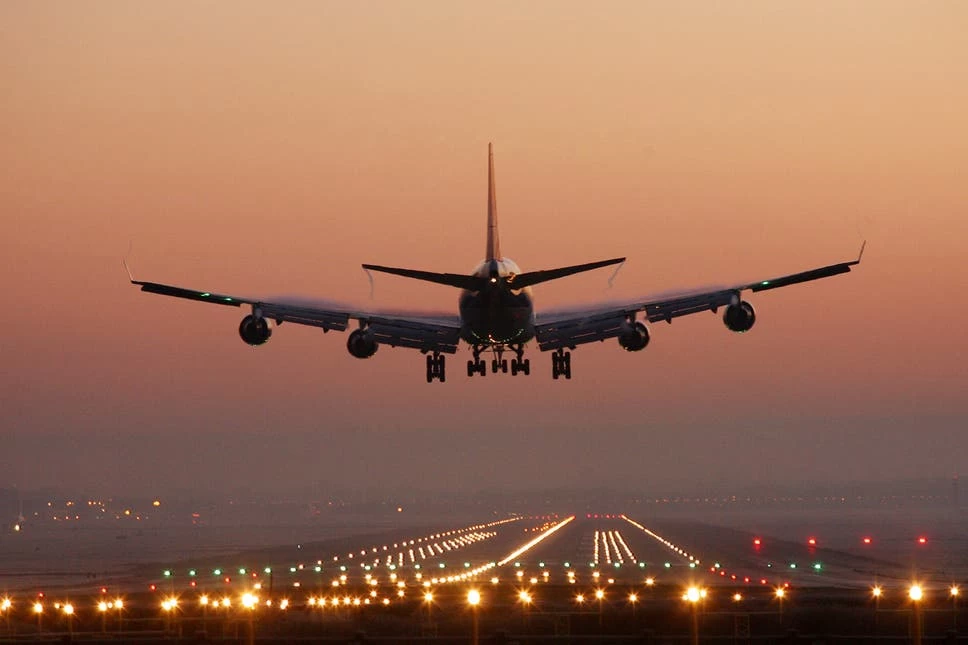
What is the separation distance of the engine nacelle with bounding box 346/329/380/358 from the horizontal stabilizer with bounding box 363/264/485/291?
9433mm

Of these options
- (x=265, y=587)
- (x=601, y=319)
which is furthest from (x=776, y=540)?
(x=601, y=319)

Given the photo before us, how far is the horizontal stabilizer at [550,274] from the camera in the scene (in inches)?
2291

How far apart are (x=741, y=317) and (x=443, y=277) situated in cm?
1639

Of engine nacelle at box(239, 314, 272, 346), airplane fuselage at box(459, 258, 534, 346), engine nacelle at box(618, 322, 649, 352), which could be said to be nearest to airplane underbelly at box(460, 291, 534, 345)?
airplane fuselage at box(459, 258, 534, 346)

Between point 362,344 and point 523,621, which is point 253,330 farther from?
point 523,621

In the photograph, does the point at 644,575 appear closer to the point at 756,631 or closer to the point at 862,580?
the point at 862,580

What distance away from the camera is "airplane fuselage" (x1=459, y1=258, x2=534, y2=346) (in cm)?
6462

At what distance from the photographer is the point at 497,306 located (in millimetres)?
64812

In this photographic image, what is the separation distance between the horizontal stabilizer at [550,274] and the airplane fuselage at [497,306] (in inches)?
20.3

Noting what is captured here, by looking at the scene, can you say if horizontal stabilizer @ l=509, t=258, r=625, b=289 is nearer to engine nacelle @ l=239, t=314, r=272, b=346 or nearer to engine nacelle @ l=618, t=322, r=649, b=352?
engine nacelle @ l=618, t=322, r=649, b=352

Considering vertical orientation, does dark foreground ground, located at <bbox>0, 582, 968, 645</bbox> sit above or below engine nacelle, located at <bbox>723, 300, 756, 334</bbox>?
below

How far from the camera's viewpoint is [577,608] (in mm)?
81062

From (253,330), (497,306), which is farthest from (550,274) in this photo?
(253,330)

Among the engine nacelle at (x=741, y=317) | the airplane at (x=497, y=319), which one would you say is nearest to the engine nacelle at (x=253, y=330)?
the airplane at (x=497, y=319)
